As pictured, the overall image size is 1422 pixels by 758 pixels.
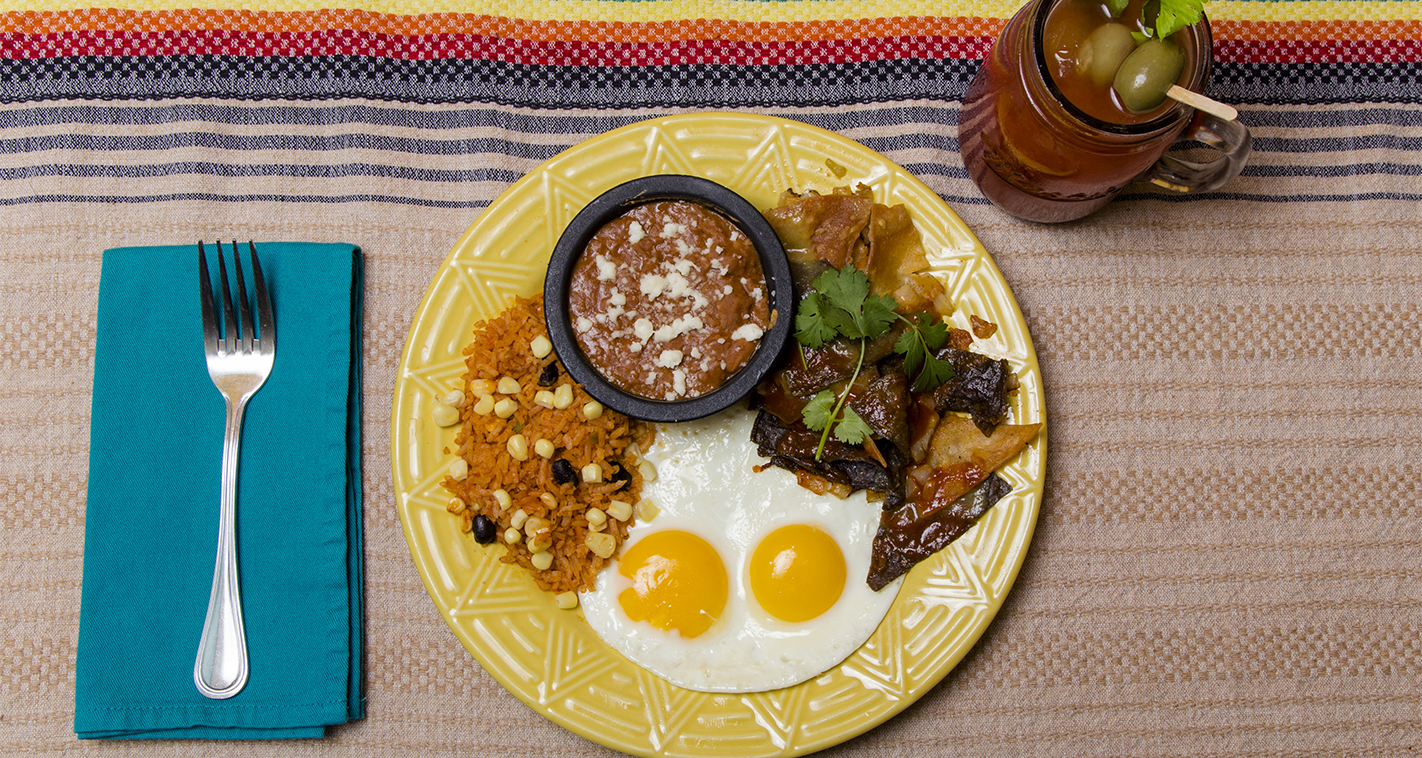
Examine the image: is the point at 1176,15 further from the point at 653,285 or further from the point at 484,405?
the point at 484,405

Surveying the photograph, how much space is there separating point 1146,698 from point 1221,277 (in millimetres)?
1517

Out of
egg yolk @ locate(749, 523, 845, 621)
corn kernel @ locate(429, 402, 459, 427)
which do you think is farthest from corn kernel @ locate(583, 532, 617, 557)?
corn kernel @ locate(429, 402, 459, 427)

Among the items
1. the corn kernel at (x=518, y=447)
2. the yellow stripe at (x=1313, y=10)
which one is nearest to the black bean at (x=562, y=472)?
the corn kernel at (x=518, y=447)

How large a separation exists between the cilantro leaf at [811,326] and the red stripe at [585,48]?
3.52 feet

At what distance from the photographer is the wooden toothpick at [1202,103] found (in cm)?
220

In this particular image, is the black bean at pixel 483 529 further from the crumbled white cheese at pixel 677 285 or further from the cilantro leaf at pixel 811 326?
the cilantro leaf at pixel 811 326

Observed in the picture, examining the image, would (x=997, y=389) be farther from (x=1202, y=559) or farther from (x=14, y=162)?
(x=14, y=162)

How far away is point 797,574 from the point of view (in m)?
2.64

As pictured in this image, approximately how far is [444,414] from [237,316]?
0.83m

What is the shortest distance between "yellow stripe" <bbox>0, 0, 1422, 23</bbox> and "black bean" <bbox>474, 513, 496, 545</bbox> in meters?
1.83

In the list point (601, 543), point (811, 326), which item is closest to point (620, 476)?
point (601, 543)

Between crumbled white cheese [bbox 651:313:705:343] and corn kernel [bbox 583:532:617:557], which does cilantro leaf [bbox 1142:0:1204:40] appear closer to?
crumbled white cheese [bbox 651:313:705:343]

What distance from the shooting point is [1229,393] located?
300cm

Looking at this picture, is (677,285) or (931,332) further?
(931,332)
